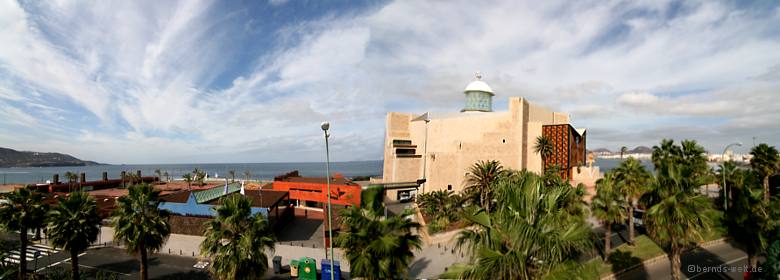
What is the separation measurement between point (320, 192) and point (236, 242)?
29.8 meters

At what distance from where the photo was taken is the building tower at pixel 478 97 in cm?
5916

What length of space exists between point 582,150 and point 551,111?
8.44 metres

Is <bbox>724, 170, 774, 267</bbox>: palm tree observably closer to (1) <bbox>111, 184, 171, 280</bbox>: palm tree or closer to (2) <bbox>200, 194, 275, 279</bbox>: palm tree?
(2) <bbox>200, 194, 275, 279</bbox>: palm tree

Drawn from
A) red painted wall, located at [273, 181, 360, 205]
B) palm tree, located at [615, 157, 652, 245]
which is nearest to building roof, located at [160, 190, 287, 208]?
red painted wall, located at [273, 181, 360, 205]

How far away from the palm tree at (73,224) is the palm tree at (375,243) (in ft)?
59.9

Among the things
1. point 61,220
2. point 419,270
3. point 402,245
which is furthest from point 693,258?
point 61,220

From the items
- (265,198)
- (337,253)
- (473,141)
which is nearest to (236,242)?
(337,253)

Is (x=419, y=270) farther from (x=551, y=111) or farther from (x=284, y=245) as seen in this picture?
(x=551, y=111)

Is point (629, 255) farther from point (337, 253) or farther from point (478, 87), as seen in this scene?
point (478, 87)

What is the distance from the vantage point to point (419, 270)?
86.7 ft

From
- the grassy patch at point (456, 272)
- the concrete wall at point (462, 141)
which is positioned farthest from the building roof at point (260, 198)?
the grassy patch at point (456, 272)

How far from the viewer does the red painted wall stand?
43.5 metres

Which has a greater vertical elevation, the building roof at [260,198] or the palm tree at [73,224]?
the palm tree at [73,224]

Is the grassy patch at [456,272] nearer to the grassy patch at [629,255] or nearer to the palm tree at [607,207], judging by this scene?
the grassy patch at [629,255]
